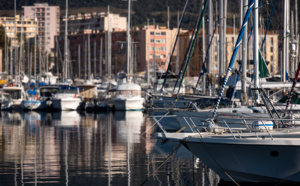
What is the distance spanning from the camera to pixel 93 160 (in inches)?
819

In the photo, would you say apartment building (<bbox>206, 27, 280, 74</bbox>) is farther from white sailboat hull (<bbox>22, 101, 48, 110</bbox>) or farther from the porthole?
white sailboat hull (<bbox>22, 101, 48, 110</bbox>)

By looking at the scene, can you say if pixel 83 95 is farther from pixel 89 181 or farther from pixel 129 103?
pixel 89 181

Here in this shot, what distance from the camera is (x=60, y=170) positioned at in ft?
61.4

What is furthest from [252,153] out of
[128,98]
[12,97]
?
[12,97]

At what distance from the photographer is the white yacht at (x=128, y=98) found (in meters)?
56.0

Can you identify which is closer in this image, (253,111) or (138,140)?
(253,111)

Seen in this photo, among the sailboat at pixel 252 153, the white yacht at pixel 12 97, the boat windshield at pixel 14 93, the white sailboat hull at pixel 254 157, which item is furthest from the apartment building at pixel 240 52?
the boat windshield at pixel 14 93

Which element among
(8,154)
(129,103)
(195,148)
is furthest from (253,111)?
(129,103)

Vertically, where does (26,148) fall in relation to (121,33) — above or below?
below

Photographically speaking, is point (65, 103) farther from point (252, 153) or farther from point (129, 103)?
point (252, 153)

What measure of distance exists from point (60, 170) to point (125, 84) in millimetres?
38676

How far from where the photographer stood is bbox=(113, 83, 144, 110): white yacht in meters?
56.0

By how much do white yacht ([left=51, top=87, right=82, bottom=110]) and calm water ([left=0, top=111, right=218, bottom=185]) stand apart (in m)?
24.8

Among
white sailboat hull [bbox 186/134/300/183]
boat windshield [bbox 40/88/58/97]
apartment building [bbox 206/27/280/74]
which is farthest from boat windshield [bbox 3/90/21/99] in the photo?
white sailboat hull [bbox 186/134/300/183]
